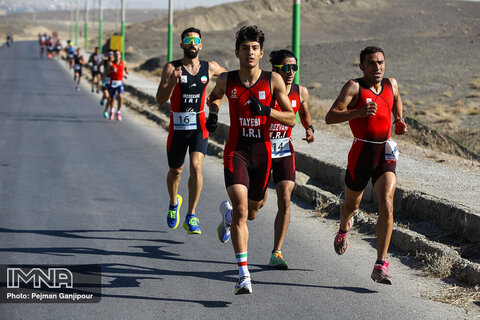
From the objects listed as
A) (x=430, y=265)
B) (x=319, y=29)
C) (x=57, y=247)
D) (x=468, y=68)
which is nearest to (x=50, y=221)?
(x=57, y=247)

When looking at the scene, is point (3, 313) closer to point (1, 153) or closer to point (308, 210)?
point (308, 210)

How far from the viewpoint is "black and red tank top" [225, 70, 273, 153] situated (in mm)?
6410

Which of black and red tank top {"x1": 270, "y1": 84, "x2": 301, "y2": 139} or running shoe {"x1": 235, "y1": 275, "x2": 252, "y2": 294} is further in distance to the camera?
black and red tank top {"x1": 270, "y1": 84, "x2": 301, "y2": 139}

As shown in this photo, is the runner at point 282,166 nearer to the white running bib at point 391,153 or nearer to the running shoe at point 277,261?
the running shoe at point 277,261

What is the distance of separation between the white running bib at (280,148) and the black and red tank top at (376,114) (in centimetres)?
68

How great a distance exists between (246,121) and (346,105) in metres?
0.89

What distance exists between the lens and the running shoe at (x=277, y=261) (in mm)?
6949

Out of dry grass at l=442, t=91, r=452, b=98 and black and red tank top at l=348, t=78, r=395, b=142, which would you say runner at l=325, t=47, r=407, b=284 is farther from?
dry grass at l=442, t=91, r=452, b=98

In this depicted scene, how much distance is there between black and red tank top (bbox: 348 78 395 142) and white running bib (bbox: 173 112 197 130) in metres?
2.28

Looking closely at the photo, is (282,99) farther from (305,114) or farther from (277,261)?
(277,261)

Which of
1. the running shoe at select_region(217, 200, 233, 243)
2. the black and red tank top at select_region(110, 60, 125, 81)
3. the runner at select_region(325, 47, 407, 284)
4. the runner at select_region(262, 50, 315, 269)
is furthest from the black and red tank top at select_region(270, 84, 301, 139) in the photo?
the black and red tank top at select_region(110, 60, 125, 81)

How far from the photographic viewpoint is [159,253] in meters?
7.55

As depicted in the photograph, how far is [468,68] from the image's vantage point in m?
46.4

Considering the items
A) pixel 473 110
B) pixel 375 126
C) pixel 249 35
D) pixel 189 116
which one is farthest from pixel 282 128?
pixel 473 110
